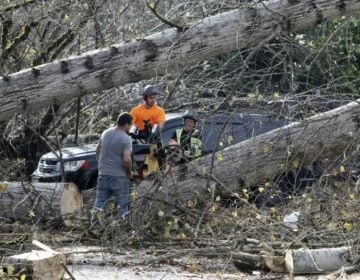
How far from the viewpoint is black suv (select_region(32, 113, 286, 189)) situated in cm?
1136

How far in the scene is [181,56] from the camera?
988 centimetres

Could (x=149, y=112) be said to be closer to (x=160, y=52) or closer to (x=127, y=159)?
(x=127, y=159)

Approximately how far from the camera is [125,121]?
11.6 meters

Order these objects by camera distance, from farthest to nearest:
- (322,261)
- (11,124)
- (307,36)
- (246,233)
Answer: (307,36) → (11,124) → (246,233) → (322,261)

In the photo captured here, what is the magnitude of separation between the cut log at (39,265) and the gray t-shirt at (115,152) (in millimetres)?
3417

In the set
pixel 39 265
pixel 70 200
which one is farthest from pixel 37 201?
pixel 39 265

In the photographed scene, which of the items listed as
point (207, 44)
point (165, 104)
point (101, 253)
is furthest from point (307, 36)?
point (101, 253)

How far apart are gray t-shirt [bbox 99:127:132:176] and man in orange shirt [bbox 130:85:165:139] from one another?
1040mm

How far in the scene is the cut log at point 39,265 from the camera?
7910 millimetres

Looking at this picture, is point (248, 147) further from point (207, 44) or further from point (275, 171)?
point (207, 44)

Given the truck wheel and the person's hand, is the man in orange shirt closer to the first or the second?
the truck wheel

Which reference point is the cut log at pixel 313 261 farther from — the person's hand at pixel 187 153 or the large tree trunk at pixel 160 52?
the person's hand at pixel 187 153

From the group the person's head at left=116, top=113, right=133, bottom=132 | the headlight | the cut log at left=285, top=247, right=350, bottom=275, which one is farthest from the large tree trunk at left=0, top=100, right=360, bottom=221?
the cut log at left=285, top=247, right=350, bottom=275

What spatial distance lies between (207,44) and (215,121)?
172 cm
